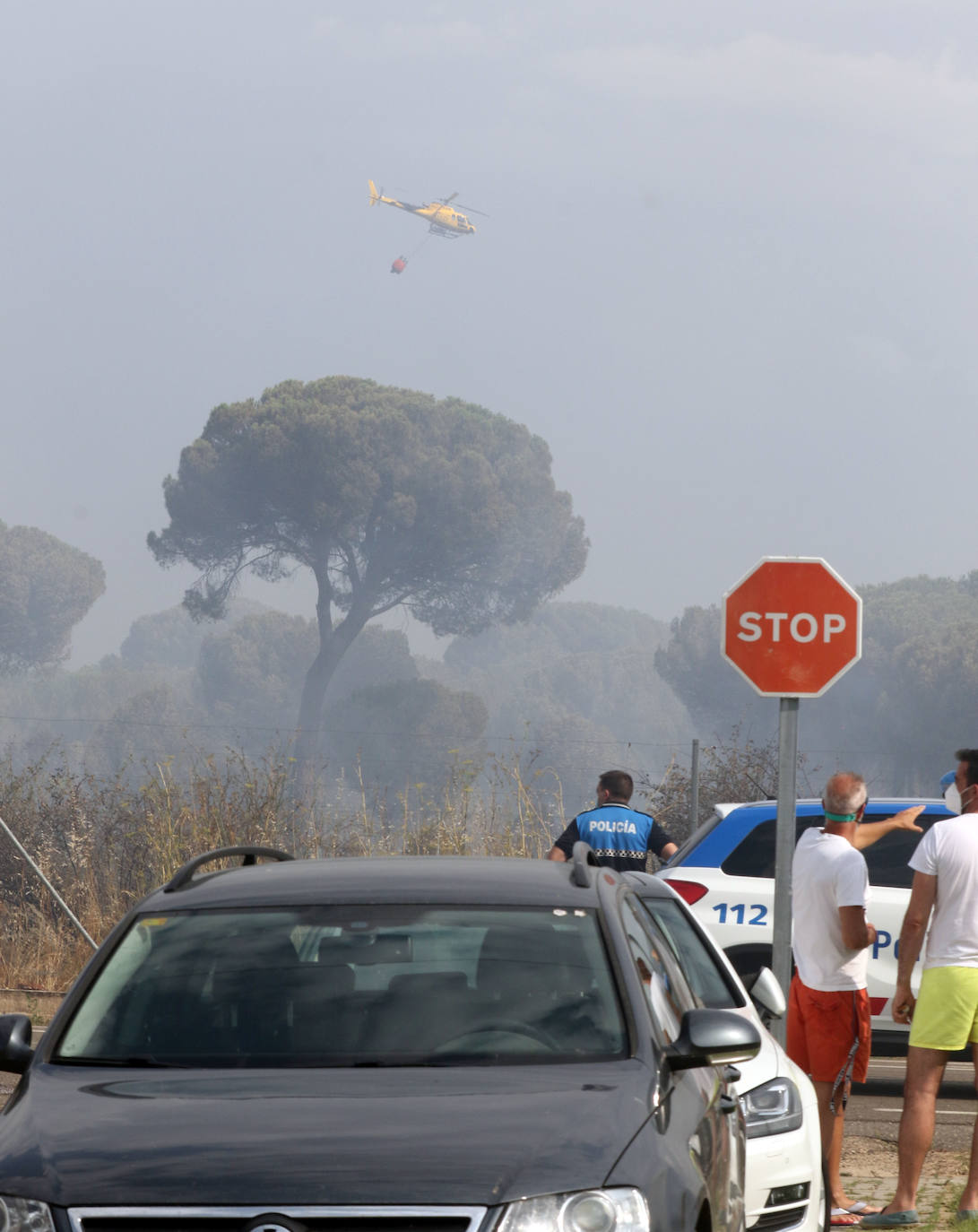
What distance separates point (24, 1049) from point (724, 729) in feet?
316

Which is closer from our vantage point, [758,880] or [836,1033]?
[836,1033]

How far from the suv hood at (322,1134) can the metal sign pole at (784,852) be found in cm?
406

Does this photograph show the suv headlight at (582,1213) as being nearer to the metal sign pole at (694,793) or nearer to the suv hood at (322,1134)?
the suv hood at (322,1134)

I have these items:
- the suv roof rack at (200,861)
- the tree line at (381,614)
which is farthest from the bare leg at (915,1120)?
the tree line at (381,614)

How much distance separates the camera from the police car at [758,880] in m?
9.80

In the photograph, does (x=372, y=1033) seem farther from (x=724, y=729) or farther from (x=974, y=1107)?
(x=724, y=729)

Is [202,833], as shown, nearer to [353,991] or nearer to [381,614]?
[353,991]

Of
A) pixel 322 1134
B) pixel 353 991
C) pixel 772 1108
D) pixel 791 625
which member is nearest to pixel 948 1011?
pixel 772 1108

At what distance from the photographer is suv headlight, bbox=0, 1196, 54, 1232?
308cm

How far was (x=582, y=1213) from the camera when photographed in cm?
307

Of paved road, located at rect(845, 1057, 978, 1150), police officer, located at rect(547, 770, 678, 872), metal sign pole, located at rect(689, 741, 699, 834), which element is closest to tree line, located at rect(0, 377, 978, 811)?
metal sign pole, located at rect(689, 741, 699, 834)

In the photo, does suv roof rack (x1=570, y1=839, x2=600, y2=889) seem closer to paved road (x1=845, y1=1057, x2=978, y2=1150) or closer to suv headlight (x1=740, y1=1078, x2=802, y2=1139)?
suv headlight (x1=740, y1=1078, x2=802, y2=1139)

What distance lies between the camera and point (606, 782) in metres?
9.95

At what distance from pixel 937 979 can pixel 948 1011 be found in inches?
4.9
